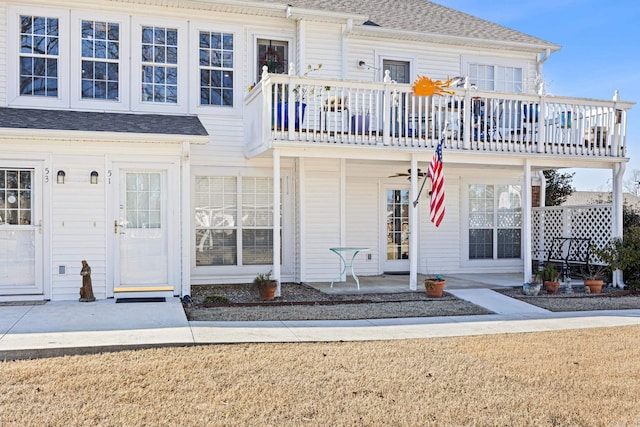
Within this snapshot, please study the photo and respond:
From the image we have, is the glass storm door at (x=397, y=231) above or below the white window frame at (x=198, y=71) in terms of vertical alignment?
below

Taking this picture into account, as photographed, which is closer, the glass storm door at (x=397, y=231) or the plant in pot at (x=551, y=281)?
the plant in pot at (x=551, y=281)

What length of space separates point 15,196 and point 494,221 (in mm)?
10382

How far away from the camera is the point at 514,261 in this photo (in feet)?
48.1

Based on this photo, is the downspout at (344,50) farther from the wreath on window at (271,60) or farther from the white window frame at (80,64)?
the white window frame at (80,64)

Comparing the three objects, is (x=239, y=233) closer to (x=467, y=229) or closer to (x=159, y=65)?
(x=159, y=65)

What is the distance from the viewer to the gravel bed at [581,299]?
9953 mm

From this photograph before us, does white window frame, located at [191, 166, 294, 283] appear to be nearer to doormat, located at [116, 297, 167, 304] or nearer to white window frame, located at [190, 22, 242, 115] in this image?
white window frame, located at [190, 22, 242, 115]

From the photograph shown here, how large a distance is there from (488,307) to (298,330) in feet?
11.8

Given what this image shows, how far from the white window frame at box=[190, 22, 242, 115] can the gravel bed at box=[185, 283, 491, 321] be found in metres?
3.61

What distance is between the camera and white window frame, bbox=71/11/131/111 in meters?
11.2

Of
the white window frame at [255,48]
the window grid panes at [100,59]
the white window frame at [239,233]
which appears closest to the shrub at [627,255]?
the white window frame at [239,233]

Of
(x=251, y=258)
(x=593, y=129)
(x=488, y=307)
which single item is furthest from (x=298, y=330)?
(x=593, y=129)

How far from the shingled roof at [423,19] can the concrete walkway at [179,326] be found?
672 centimetres

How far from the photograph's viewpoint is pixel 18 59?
1098 centimetres
